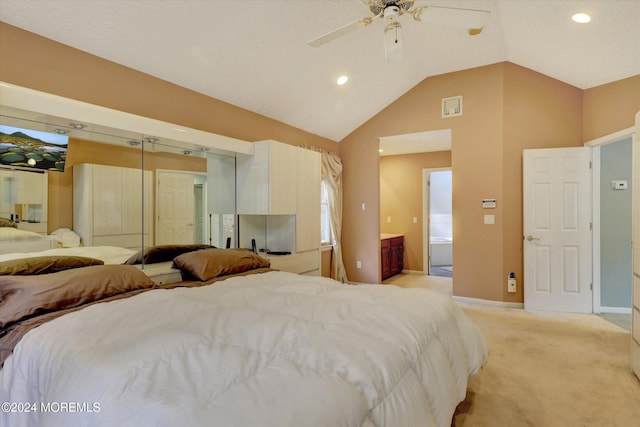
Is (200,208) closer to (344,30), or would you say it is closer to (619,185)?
(344,30)

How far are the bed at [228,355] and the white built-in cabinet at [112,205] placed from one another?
1.85ft

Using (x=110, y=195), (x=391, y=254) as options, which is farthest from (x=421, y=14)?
(x=391, y=254)

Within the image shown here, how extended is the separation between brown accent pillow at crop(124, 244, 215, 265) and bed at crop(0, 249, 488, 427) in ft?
2.06

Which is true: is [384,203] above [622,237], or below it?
above

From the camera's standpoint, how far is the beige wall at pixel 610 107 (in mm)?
3348

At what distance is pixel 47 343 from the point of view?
147 cm

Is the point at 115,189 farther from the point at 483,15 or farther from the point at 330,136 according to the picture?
the point at 330,136

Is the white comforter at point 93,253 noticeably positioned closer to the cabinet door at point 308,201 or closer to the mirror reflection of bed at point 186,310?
the mirror reflection of bed at point 186,310

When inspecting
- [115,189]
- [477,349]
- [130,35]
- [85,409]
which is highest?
[130,35]

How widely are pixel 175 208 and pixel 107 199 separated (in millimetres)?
597

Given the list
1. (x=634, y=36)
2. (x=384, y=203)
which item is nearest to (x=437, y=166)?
(x=384, y=203)

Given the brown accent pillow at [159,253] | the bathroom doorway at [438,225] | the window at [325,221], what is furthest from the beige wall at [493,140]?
the brown accent pillow at [159,253]

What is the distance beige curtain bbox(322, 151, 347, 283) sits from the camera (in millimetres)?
5379

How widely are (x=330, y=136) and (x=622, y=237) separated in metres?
4.01
